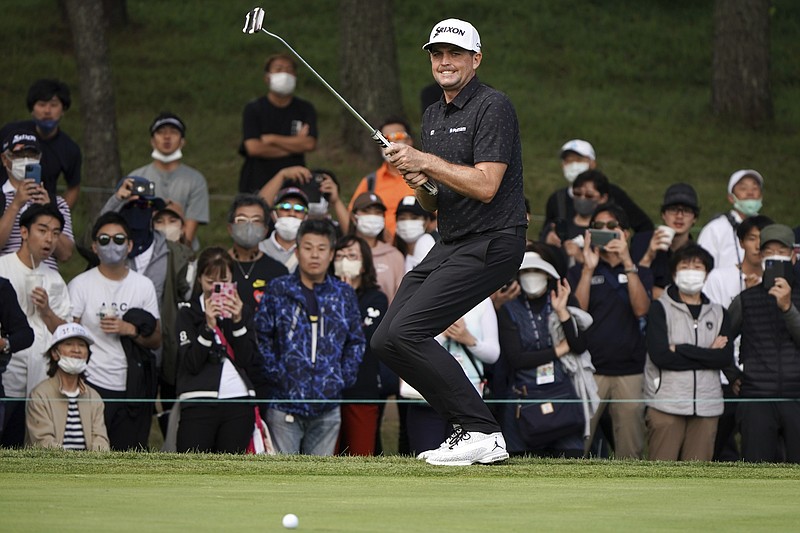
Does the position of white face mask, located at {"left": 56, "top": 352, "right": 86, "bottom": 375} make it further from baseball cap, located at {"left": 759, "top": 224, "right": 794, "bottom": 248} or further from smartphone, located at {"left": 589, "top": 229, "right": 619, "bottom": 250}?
baseball cap, located at {"left": 759, "top": 224, "right": 794, "bottom": 248}

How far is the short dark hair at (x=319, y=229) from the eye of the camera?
10.9 meters

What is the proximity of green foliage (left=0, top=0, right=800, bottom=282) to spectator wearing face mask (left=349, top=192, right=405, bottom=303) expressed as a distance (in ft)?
18.8

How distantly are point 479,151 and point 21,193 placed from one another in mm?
4979

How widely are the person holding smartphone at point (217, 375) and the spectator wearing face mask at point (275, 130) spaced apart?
367cm

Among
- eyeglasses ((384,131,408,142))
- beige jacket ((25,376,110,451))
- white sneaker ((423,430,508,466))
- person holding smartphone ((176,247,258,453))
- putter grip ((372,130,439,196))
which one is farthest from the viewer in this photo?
eyeglasses ((384,131,408,142))

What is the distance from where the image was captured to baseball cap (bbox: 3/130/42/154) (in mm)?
11719

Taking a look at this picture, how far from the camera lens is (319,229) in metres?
10.9

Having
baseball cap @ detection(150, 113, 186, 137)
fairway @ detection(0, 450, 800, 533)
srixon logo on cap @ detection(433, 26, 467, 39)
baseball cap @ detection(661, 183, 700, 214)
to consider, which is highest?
baseball cap @ detection(150, 113, 186, 137)

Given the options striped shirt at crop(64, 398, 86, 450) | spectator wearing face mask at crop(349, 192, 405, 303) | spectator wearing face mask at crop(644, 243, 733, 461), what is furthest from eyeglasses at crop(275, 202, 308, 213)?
spectator wearing face mask at crop(644, 243, 733, 461)

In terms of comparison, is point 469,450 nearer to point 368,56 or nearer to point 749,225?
point 749,225

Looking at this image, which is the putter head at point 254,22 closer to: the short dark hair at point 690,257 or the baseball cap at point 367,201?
the baseball cap at point 367,201

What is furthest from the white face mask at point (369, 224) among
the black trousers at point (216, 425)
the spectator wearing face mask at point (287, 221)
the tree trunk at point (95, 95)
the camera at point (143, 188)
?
the tree trunk at point (95, 95)

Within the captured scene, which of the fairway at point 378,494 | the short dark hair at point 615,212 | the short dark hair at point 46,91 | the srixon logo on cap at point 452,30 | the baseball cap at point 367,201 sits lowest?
the fairway at point 378,494

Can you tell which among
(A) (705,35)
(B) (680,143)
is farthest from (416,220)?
(A) (705,35)
